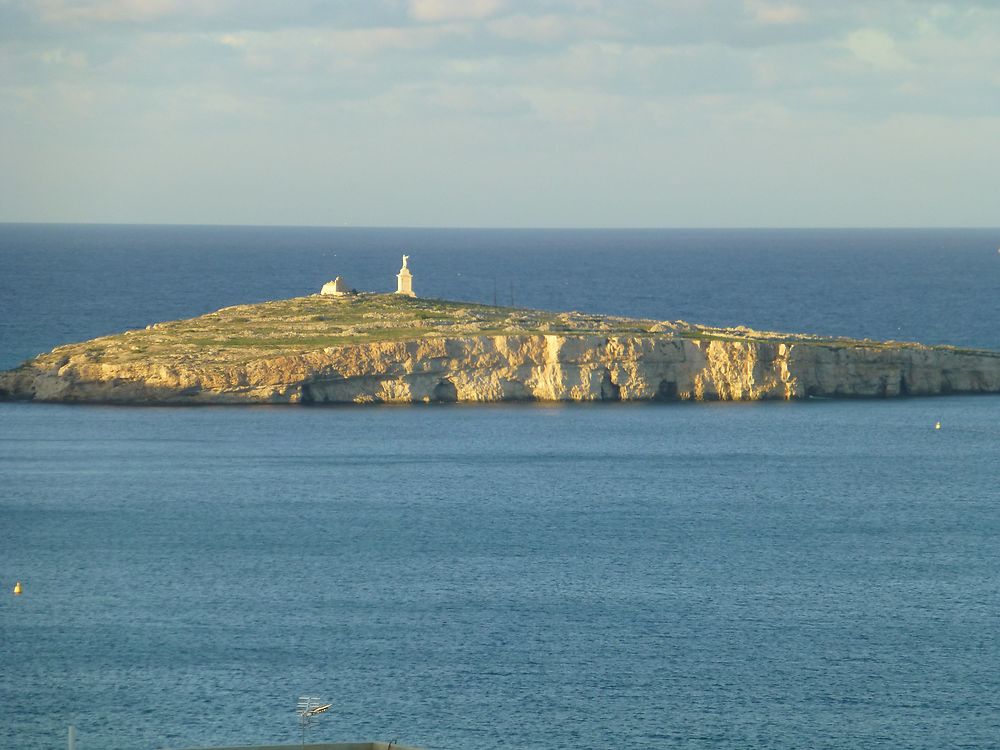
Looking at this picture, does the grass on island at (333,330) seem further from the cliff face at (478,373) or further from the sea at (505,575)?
the sea at (505,575)

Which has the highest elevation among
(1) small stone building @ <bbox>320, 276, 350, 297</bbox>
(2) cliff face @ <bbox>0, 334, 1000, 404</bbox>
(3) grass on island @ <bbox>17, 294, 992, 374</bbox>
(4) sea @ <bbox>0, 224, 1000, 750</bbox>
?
(1) small stone building @ <bbox>320, 276, 350, 297</bbox>

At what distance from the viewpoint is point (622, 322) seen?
113312 mm

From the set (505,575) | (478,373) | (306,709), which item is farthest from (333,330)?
(306,709)

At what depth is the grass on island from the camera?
104812 millimetres

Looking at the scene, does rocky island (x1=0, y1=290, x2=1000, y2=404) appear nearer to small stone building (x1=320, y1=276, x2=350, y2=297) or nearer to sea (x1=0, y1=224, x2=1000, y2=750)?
sea (x1=0, y1=224, x2=1000, y2=750)

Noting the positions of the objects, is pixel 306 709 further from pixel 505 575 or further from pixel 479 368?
pixel 479 368

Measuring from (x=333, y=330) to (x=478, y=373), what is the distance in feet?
36.8

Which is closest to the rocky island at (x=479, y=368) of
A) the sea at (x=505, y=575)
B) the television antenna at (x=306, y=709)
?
the sea at (x=505, y=575)

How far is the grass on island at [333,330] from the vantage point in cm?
10481

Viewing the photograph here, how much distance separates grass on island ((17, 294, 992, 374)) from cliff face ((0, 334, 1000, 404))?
1.36m

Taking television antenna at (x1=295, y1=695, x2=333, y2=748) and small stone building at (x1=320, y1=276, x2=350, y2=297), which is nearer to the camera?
television antenna at (x1=295, y1=695, x2=333, y2=748)

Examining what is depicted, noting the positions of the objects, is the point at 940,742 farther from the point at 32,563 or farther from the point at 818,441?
the point at 818,441

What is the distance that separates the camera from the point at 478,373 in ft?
339

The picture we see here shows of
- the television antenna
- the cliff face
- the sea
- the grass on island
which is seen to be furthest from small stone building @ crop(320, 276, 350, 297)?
the television antenna
